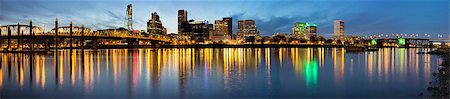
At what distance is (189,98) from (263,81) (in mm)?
6293

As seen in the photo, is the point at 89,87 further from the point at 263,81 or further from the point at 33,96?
the point at 263,81

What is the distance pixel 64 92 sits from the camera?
53.0 feet

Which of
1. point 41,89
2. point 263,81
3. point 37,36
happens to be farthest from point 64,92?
point 37,36

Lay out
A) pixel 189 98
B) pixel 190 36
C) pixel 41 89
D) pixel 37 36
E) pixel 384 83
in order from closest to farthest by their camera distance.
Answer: pixel 189 98, pixel 41 89, pixel 384 83, pixel 37 36, pixel 190 36

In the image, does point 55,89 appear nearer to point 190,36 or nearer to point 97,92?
point 97,92

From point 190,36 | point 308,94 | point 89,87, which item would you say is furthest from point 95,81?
point 190,36

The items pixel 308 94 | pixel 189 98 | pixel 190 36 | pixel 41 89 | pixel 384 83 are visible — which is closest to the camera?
pixel 189 98

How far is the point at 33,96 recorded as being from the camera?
49.3 feet

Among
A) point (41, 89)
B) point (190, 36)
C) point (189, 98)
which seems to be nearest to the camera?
point (189, 98)

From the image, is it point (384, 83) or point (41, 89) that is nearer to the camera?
point (41, 89)

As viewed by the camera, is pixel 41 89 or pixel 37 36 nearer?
pixel 41 89

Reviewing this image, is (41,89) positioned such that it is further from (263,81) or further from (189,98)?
(263,81)

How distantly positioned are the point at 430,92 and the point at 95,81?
14145mm

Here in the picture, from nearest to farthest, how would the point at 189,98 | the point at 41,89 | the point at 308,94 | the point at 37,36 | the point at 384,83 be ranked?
the point at 189,98 < the point at 308,94 < the point at 41,89 < the point at 384,83 < the point at 37,36
